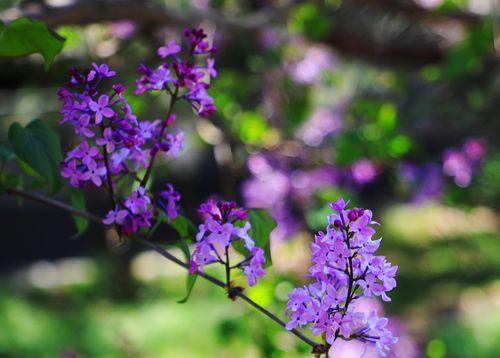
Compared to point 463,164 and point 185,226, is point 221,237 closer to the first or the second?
point 185,226

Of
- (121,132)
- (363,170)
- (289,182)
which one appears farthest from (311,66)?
(121,132)

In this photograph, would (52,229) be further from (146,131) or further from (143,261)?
(146,131)

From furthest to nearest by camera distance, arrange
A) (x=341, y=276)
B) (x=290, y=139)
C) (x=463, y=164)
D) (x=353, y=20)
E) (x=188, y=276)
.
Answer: (x=353, y=20)
(x=290, y=139)
(x=463, y=164)
(x=188, y=276)
(x=341, y=276)

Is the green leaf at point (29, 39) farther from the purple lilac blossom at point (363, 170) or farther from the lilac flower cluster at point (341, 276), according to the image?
the purple lilac blossom at point (363, 170)

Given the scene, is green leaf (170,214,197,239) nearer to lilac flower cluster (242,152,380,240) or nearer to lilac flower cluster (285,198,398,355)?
lilac flower cluster (285,198,398,355)

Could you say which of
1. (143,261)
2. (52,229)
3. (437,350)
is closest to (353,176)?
(437,350)
